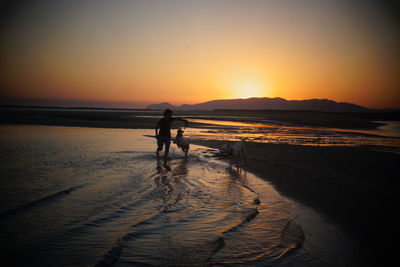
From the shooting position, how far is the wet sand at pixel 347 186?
198 inches

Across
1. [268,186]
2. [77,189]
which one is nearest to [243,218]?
[268,186]

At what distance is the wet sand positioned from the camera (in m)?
5.02

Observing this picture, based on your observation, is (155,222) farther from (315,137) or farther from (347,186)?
(315,137)

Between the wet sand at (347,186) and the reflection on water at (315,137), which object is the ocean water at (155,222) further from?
the reflection on water at (315,137)

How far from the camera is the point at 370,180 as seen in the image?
29.9 ft

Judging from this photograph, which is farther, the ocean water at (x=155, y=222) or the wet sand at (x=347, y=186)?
the wet sand at (x=347, y=186)

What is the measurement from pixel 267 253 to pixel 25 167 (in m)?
9.80

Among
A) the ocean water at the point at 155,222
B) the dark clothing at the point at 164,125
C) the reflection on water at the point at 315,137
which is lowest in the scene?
the ocean water at the point at 155,222

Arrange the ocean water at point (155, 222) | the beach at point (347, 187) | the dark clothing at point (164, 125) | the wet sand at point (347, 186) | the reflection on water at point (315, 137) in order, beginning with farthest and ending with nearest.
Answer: the reflection on water at point (315, 137)
the dark clothing at point (164, 125)
the wet sand at point (347, 186)
the beach at point (347, 187)
the ocean water at point (155, 222)

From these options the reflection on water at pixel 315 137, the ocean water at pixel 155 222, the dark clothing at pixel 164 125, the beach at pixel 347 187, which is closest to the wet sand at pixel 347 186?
the beach at pixel 347 187

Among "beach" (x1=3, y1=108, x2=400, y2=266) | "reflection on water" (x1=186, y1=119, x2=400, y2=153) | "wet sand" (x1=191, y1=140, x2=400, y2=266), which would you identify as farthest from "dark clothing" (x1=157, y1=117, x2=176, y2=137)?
"reflection on water" (x1=186, y1=119, x2=400, y2=153)

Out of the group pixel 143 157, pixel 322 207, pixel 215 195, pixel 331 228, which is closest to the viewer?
pixel 331 228

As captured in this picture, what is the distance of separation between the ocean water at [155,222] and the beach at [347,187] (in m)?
0.37

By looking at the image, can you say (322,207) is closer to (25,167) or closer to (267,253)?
(267,253)
